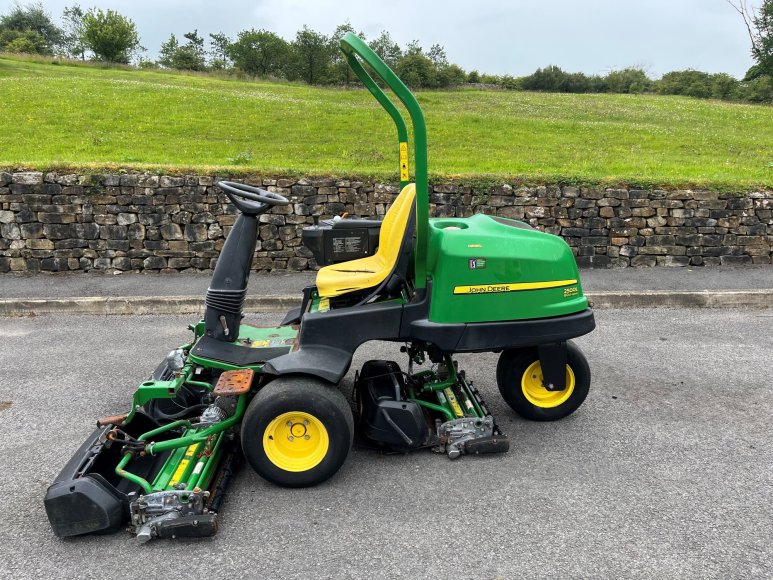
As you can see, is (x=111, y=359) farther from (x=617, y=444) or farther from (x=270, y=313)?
(x=617, y=444)

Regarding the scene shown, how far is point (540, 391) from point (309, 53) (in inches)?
2263

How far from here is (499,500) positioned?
311cm

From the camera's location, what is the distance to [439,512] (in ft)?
9.92

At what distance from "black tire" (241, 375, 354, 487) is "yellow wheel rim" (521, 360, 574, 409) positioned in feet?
4.32

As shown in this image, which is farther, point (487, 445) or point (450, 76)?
point (450, 76)

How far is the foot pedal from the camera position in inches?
137

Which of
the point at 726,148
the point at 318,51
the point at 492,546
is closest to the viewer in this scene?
the point at 492,546

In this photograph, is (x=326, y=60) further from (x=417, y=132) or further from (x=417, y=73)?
(x=417, y=132)

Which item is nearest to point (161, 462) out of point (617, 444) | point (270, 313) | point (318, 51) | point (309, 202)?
point (617, 444)

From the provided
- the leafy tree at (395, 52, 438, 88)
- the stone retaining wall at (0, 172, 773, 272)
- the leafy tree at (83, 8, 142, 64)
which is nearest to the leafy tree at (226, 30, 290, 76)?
the leafy tree at (83, 8, 142, 64)

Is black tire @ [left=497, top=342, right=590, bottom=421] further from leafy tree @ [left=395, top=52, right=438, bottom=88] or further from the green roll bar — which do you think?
leafy tree @ [left=395, top=52, right=438, bottom=88]

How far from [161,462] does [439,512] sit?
4.91 feet

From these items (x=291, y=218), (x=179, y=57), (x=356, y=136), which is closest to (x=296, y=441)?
(x=291, y=218)

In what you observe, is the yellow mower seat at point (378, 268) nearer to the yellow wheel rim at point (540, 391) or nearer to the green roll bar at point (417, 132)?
the green roll bar at point (417, 132)
